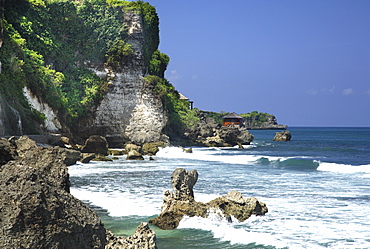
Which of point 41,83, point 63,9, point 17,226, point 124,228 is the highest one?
point 63,9

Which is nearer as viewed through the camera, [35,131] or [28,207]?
[28,207]

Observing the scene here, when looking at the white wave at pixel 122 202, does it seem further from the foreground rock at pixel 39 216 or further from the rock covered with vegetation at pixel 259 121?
the rock covered with vegetation at pixel 259 121

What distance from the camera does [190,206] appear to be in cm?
1045

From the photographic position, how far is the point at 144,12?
4638cm

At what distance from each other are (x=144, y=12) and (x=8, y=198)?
147 feet

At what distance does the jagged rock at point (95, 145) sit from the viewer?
32.8 m

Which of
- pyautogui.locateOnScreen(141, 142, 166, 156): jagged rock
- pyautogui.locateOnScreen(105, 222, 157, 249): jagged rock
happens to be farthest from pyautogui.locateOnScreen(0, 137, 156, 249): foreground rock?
pyautogui.locateOnScreen(141, 142, 166, 156): jagged rock

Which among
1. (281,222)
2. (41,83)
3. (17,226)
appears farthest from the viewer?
(41,83)

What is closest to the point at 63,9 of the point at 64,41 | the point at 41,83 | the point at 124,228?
the point at 64,41

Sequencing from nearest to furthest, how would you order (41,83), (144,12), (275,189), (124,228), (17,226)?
(17,226) → (124,228) → (275,189) → (41,83) → (144,12)

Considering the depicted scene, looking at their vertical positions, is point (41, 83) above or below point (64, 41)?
below

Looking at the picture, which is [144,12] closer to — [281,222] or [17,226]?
[281,222]

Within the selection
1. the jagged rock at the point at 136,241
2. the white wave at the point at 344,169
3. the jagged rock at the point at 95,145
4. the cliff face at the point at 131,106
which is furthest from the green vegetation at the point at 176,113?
the jagged rock at the point at 136,241

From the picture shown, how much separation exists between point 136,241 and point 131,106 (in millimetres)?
37472
